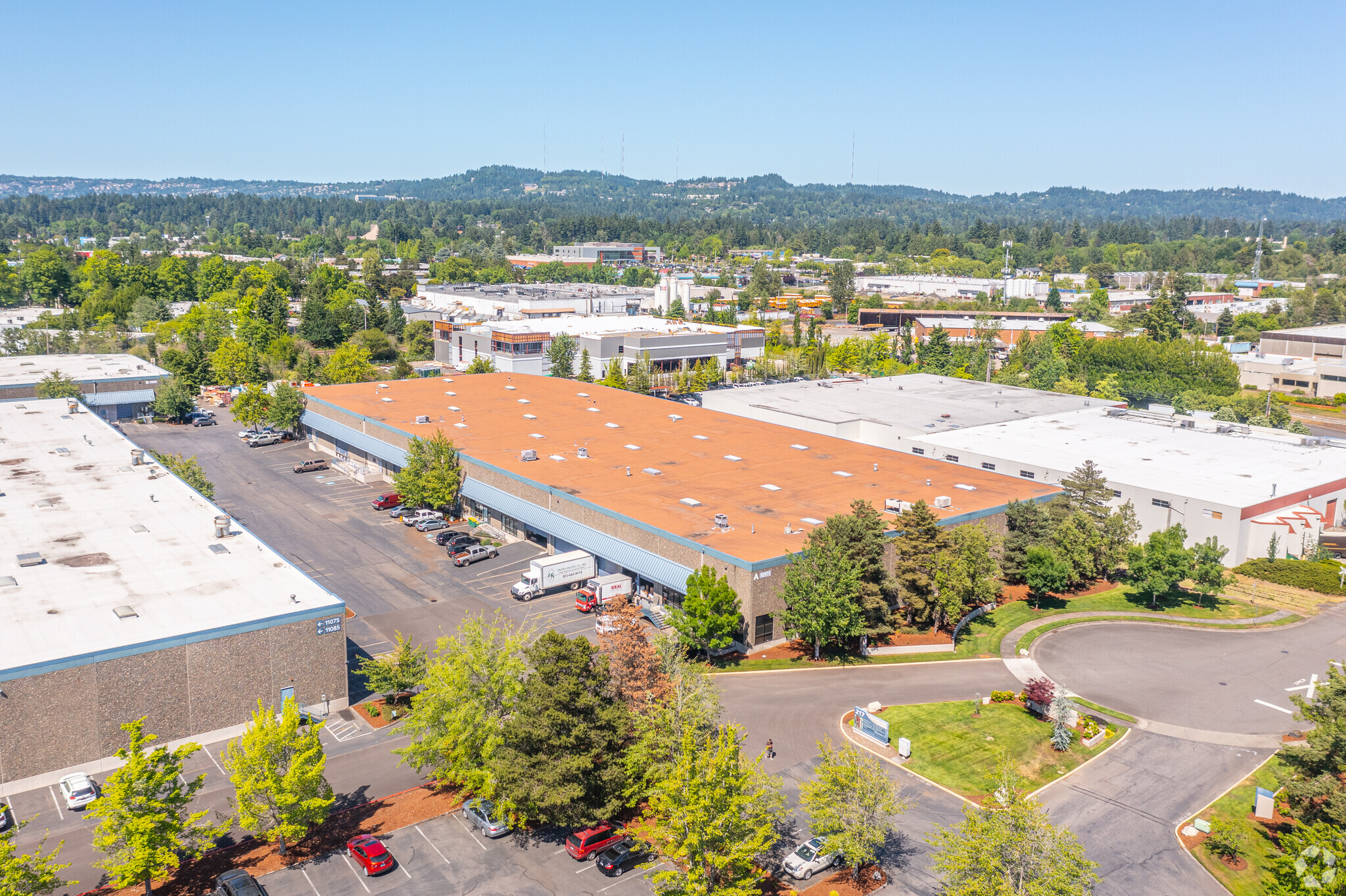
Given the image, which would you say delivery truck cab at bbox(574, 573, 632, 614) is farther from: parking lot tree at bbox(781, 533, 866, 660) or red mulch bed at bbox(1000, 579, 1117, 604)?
red mulch bed at bbox(1000, 579, 1117, 604)

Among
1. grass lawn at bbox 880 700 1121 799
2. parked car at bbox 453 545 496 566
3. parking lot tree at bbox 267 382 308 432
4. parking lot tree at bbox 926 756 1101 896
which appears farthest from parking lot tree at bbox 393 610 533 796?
parking lot tree at bbox 267 382 308 432

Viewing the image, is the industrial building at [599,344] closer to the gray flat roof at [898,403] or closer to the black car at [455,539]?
the gray flat roof at [898,403]

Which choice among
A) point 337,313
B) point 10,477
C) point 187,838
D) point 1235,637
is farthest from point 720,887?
point 337,313

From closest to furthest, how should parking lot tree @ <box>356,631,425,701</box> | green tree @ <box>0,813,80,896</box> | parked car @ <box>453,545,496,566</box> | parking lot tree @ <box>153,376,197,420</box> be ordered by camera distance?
1. green tree @ <box>0,813,80,896</box>
2. parking lot tree @ <box>356,631,425,701</box>
3. parked car @ <box>453,545,496,566</box>
4. parking lot tree @ <box>153,376,197,420</box>

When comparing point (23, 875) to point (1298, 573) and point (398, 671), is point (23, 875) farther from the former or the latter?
point (1298, 573)

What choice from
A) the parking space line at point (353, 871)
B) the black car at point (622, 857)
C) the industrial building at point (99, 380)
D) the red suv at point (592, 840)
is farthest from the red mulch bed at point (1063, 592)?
the industrial building at point (99, 380)

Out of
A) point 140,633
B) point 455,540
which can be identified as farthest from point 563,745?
point 455,540
